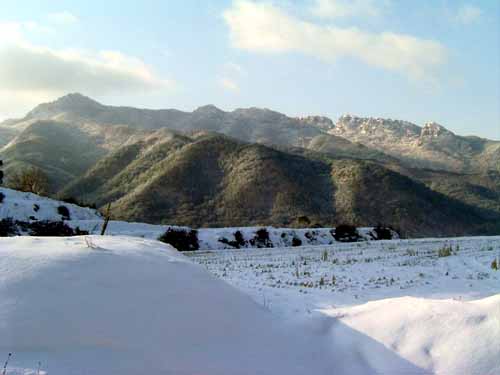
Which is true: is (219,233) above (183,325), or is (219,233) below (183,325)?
above

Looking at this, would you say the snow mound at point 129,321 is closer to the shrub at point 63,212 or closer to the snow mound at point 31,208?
the snow mound at point 31,208

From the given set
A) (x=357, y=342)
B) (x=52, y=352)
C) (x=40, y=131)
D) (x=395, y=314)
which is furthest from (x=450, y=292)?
(x=40, y=131)

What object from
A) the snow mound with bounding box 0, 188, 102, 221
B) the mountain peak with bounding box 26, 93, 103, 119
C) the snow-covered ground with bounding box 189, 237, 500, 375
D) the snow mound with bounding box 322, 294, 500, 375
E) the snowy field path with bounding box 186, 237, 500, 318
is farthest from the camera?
the mountain peak with bounding box 26, 93, 103, 119

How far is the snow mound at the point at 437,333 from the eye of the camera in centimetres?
465

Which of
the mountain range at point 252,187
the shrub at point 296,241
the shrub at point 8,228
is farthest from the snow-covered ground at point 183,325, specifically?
the mountain range at point 252,187

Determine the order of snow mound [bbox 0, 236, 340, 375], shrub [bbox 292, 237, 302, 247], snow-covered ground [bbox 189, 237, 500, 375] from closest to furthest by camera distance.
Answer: snow mound [bbox 0, 236, 340, 375], snow-covered ground [bbox 189, 237, 500, 375], shrub [bbox 292, 237, 302, 247]

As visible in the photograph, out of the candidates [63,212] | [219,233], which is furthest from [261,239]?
[63,212]

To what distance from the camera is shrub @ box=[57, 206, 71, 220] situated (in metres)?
22.6

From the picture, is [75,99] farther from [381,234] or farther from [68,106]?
[381,234]

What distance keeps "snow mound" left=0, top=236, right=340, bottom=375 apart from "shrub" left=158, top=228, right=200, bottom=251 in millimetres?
13007

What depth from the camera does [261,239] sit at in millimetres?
22109

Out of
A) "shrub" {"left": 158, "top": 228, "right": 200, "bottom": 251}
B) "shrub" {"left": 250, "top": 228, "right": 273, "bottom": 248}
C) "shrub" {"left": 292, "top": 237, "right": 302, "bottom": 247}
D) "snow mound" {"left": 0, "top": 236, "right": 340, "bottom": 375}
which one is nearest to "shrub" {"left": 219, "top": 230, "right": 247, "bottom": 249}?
"shrub" {"left": 250, "top": 228, "right": 273, "bottom": 248}

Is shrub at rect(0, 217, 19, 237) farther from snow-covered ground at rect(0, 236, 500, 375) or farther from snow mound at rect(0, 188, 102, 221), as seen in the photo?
snow-covered ground at rect(0, 236, 500, 375)

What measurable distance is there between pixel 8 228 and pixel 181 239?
265 inches
